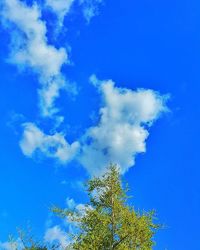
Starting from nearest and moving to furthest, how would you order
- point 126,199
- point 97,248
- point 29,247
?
1. point 97,248
2. point 126,199
3. point 29,247

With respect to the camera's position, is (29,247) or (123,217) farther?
(29,247)

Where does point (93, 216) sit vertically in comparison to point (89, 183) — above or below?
below

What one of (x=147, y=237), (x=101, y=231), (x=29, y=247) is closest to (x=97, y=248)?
(x=101, y=231)

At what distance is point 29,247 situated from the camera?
49.2 m

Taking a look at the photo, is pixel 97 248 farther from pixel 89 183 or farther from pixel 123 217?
pixel 89 183

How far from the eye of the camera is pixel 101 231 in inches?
1706

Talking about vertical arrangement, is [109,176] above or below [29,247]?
above

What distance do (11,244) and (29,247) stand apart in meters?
1.79

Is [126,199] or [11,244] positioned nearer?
[126,199]

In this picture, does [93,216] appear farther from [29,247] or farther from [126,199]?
[29,247]

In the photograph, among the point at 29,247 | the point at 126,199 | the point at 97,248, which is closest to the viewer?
the point at 97,248

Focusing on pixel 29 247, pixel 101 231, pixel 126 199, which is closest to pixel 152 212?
pixel 126 199

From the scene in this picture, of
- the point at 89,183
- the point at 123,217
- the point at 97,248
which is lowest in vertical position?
the point at 97,248

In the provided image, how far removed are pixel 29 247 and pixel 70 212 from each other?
6.64 metres
